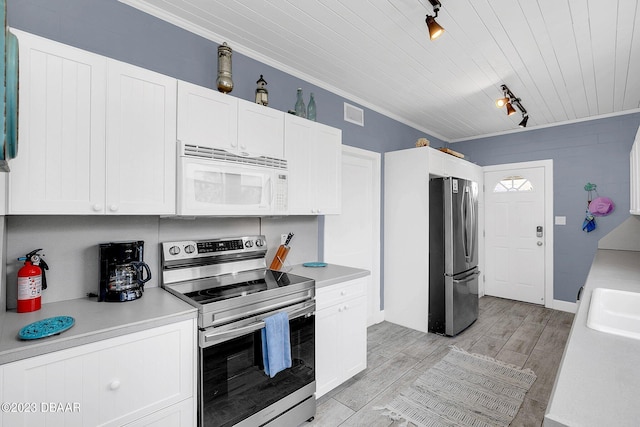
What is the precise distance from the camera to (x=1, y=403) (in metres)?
1.06

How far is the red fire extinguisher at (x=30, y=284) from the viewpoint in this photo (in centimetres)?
143

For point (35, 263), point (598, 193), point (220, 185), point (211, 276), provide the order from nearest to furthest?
point (35, 263)
point (220, 185)
point (211, 276)
point (598, 193)

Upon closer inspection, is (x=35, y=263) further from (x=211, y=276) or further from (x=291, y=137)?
(x=291, y=137)

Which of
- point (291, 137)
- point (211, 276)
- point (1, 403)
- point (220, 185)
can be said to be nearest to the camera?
point (1, 403)

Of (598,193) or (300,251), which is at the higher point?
(598,193)

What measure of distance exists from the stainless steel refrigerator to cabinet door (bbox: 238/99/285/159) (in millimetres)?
2095

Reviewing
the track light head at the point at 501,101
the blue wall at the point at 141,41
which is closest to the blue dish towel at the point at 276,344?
the blue wall at the point at 141,41

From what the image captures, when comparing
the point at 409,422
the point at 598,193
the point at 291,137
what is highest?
the point at 291,137

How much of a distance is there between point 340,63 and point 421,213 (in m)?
1.90

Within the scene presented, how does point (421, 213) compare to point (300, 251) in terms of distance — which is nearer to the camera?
point (300, 251)

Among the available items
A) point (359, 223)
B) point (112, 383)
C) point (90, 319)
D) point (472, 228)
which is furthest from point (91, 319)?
point (472, 228)

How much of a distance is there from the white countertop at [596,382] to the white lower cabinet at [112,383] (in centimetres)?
145

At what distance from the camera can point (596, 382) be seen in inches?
30.9

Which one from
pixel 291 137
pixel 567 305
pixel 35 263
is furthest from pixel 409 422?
pixel 567 305
